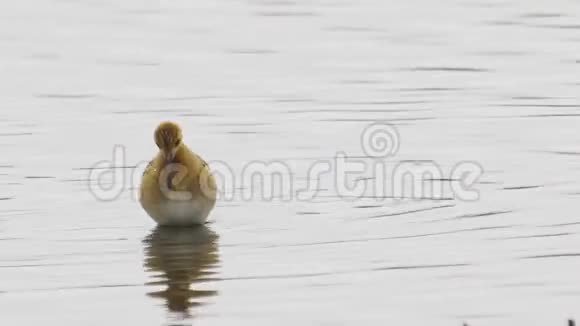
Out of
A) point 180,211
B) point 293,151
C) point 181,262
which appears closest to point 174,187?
point 180,211

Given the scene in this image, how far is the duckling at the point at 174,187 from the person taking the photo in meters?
15.3

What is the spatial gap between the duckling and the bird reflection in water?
0.51ft

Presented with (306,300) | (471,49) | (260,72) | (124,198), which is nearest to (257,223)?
(124,198)

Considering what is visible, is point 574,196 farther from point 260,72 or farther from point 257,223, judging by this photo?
point 260,72

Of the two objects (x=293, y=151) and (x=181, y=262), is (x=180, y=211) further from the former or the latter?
(x=293, y=151)

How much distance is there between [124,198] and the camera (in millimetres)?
16797

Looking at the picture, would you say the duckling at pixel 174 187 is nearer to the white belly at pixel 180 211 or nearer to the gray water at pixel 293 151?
the white belly at pixel 180 211

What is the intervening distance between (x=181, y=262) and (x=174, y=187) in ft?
4.43

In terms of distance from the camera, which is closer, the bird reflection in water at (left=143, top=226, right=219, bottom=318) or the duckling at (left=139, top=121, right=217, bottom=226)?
the bird reflection in water at (left=143, top=226, right=219, bottom=318)

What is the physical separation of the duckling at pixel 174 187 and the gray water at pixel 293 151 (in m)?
0.17

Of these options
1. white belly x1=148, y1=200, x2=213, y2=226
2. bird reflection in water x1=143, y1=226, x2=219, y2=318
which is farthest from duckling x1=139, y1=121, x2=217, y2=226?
bird reflection in water x1=143, y1=226, x2=219, y2=318

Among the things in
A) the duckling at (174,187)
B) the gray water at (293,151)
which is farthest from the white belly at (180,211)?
the gray water at (293,151)

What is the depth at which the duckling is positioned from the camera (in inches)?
603

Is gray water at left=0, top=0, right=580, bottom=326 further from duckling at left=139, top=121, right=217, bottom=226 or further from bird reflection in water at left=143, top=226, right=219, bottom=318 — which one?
duckling at left=139, top=121, right=217, bottom=226
